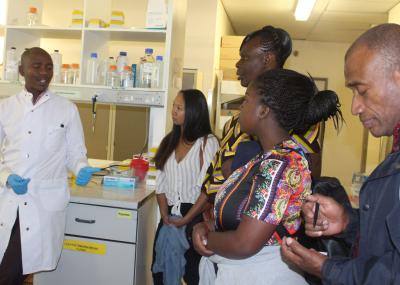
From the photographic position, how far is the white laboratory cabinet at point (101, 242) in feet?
6.75

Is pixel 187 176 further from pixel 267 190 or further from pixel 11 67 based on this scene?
pixel 11 67

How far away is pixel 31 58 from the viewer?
190 centimetres

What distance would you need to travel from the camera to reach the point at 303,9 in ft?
15.8

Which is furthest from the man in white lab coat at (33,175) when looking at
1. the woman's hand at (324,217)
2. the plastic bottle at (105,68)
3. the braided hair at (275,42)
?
the woman's hand at (324,217)

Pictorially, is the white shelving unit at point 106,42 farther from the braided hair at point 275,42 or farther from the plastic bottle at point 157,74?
the braided hair at point 275,42

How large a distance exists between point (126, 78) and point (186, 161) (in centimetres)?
93

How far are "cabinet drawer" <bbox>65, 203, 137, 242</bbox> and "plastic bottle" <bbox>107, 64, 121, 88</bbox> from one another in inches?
39.1

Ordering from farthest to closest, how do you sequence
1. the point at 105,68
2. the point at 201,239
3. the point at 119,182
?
the point at 105,68 < the point at 119,182 < the point at 201,239

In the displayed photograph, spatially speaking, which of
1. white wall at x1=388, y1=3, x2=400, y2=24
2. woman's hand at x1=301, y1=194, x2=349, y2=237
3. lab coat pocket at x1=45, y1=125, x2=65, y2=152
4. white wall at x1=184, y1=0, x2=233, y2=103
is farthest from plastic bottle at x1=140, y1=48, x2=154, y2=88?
white wall at x1=388, y1=3, x2=400, y2=24

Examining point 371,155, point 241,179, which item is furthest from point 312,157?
point 371,155

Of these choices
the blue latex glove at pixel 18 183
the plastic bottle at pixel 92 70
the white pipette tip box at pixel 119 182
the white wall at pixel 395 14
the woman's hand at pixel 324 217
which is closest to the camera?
the woman's hand at pixel 324 217

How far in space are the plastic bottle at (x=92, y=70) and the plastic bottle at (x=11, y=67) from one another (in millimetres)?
551

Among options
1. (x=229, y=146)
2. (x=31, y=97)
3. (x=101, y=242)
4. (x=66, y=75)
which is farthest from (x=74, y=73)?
(x=229, y=146)

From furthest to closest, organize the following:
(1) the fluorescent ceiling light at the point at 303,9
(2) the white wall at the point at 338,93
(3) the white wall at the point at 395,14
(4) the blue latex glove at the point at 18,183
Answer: (2) the white wall at the point at 338,93 → (1) the fluorescent ceiling light at the point at 303,9 → (3) the white wall at the point at 395,14 → (4) the blue latex glove at the point at 18,183
